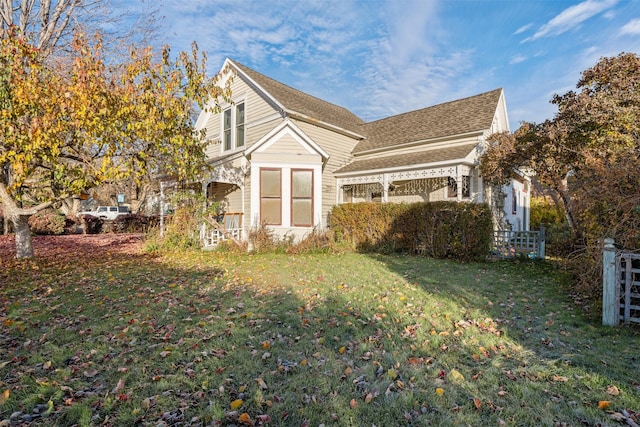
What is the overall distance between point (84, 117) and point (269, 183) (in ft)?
20.5

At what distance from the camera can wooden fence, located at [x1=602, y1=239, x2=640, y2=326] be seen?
14.0ft

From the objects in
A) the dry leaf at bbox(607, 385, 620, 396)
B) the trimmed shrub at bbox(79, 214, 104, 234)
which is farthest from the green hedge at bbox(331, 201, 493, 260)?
the trimmed shrub at bbox(79, 214, 104, 234)

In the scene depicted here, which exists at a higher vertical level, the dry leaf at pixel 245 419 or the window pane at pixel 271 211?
the window pane at pixel 271 211

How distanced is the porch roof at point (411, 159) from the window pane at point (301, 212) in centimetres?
331

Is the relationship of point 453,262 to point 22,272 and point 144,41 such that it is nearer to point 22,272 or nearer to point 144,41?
point 22,272

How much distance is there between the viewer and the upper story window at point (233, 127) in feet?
52.5

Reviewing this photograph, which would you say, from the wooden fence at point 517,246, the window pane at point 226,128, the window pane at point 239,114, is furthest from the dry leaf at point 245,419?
the window pane at point 226,128

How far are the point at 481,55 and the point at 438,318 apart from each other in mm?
15757

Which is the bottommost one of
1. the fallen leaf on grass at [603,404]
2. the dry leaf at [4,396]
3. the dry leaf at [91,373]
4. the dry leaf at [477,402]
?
the dry leaf at [91,373]

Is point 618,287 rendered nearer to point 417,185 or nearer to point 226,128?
point 417,185

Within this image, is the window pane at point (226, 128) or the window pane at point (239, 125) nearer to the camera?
the window pane at point (239, 125)

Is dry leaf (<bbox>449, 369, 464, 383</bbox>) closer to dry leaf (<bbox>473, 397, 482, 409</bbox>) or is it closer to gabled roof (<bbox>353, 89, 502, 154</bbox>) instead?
dry leaf (<bbox>473, 397, 482, 409</bbox>)

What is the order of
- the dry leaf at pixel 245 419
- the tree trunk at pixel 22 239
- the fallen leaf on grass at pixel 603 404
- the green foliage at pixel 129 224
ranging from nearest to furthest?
1. the dry leaf at pixel 245 419
2. the fallen leaf on grass at pixel 603 404
3. the tree trunk at pixel 22 239
4. the green foliage at pixel 129 224

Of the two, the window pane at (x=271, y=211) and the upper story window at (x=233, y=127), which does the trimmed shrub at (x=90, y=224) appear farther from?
the window pane at (x=271, y=211)
